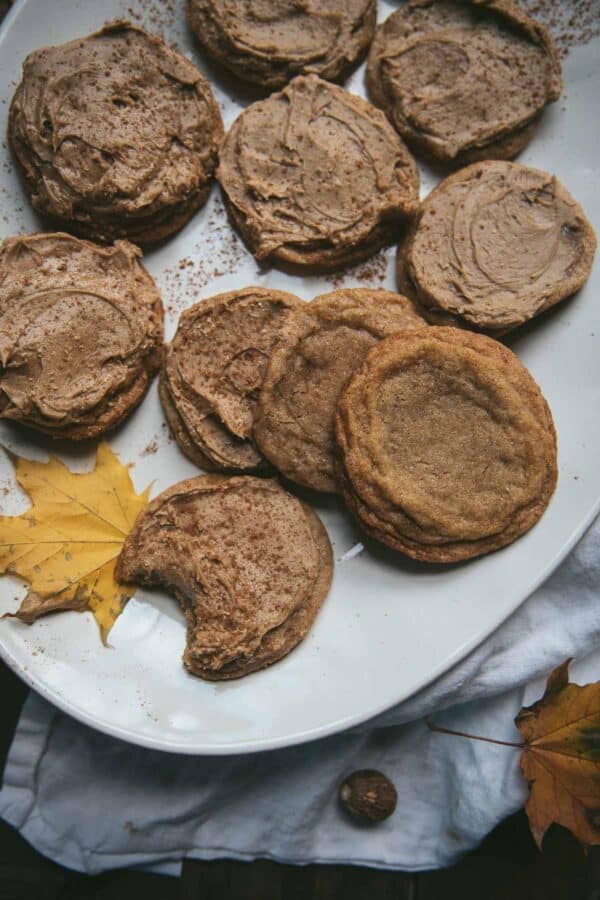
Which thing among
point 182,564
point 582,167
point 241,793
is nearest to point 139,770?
point 241,793

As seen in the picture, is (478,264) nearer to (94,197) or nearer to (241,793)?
(94,197)

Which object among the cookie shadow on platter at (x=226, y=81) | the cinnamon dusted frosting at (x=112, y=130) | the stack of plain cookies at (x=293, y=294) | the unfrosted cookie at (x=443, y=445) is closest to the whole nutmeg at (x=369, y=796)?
the stack of plain cookies at (x=293, y=294)

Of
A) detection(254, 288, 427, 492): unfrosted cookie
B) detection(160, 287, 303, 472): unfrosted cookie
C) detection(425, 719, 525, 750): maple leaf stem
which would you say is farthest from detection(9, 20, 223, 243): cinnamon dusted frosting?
detection(425, 719, 525, 750): maple leaf stem

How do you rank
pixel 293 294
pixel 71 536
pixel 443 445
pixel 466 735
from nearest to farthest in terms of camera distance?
1. pixel 443 445
2. pixel 71 536
3. pixel 293 294
4. pixel 466 735

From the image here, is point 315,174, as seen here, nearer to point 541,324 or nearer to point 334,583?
point 541,324

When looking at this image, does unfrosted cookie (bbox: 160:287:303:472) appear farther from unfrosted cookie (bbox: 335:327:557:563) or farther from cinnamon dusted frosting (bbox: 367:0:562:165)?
cinnamon dusted frosting (bbox: 367:0:562:165)

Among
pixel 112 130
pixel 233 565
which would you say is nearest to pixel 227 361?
pixel 233 565
